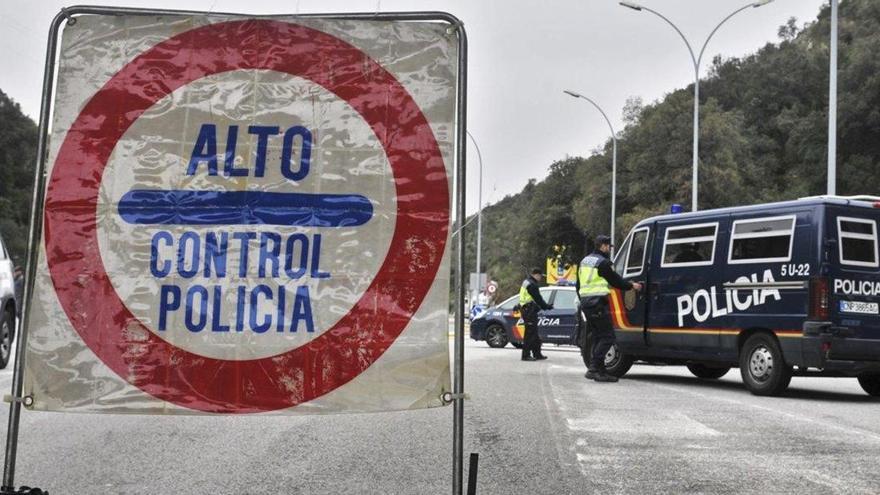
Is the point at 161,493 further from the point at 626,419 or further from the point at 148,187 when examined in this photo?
the point at 626,419

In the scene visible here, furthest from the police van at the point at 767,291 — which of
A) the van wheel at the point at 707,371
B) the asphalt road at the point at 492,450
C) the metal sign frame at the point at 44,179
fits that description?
the metal sign frame at the point at 44,179

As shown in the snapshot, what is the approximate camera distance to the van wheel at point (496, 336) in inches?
1158

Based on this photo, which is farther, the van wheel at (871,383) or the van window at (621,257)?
the van window at (621,257)

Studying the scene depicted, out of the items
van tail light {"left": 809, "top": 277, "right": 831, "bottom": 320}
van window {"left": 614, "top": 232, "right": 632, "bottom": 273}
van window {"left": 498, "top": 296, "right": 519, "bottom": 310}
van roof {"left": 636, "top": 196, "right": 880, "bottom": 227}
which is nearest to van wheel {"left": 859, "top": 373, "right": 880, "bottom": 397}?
van tail light {"left": 809, "top": 277, "right": 831, "bottom": 320}

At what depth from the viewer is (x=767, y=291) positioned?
43.5ft

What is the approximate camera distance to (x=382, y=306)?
4012 millimetres

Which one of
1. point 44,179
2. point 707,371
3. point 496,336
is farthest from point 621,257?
point 496,336

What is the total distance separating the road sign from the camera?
3.96 metres

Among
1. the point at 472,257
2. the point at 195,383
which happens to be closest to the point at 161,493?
the point at 195,383

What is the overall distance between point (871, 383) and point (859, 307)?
196 cm

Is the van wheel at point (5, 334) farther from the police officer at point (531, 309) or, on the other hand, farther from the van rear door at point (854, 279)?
the van rear door at point (854, 279)

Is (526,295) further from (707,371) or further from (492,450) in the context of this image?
(492,450)

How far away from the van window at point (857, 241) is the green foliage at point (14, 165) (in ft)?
217

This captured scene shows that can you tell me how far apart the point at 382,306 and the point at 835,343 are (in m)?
9.78
